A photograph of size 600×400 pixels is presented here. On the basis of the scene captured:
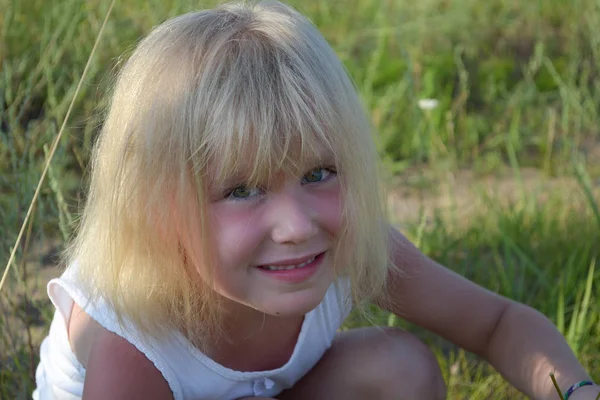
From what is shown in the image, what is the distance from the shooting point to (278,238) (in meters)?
1.40

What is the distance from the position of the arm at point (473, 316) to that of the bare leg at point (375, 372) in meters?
0.05

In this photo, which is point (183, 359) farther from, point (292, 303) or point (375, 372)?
point (375, 372)

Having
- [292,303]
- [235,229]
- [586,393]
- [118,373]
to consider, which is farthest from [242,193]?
[586,393]

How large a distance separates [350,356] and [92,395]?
496mm

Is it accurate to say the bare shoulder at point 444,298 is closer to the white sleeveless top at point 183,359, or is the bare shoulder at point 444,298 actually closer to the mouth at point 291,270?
the white sleeveless top at point 183,359

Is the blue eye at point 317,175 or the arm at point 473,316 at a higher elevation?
the blue eye at point 317,175

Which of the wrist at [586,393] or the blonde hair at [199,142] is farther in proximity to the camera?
the wrist at [586,393]

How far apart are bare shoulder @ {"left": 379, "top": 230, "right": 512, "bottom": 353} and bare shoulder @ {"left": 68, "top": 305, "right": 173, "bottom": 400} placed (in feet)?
1.46

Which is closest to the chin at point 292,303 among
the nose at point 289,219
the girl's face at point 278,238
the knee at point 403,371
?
the girl's face at point 278,238

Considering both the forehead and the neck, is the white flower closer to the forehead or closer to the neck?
the neck

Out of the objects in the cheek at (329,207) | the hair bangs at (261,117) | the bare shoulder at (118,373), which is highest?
the hair bangs at (261,117)

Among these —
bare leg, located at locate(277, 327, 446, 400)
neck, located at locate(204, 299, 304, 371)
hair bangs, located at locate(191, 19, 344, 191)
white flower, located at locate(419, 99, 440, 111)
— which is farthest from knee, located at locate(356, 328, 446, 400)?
white flower, located at locate(419, 99, 440, 111)

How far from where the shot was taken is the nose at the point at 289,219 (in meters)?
1.39

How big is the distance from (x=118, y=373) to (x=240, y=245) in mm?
278
